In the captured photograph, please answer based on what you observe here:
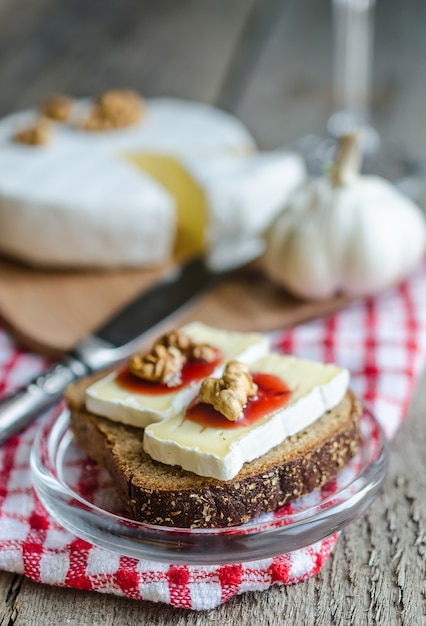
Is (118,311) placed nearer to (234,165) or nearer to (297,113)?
(234,165)

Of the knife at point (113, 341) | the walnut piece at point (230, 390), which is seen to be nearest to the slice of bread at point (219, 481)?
the walnut piece at point (230, 390)

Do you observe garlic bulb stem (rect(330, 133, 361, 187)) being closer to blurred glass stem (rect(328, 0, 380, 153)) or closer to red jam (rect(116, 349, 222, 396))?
red jam (rect(116, 349, 222, 396))

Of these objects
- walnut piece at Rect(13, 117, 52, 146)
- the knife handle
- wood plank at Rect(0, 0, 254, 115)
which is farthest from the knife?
wood plank at Rect(0, 0, 254, 115)

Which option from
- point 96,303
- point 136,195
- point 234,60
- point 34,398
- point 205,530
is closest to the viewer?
point 205,530

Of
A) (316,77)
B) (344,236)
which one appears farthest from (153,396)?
(316,77)

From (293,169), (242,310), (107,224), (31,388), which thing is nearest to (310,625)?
(31,388)

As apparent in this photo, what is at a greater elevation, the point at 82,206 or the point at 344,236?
the point at 344,236

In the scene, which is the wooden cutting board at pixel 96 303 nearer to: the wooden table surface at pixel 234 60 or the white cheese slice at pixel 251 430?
the wooden table surface at pixel 234 60

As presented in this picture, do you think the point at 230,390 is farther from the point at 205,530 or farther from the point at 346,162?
the point at 346,162
